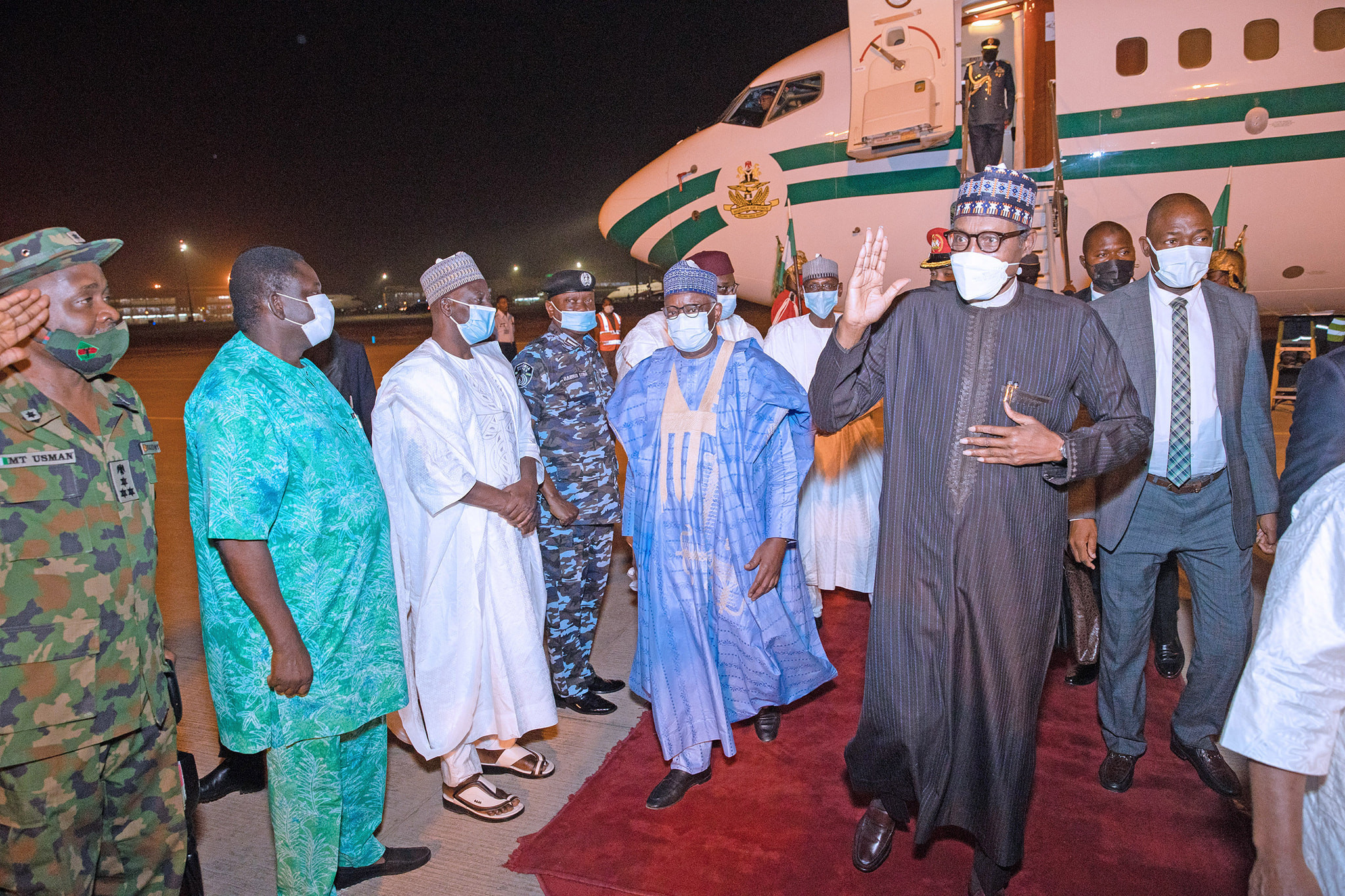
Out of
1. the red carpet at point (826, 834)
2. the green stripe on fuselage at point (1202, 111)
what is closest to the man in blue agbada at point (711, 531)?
the red carpet at point (826, 834)

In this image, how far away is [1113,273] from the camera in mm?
4512

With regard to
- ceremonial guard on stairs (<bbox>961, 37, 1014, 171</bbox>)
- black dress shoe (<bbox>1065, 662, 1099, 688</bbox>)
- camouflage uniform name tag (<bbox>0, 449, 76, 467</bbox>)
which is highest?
ceremonial guard on stairs (<bbox>961, 37, 1014, 171</bbox>)

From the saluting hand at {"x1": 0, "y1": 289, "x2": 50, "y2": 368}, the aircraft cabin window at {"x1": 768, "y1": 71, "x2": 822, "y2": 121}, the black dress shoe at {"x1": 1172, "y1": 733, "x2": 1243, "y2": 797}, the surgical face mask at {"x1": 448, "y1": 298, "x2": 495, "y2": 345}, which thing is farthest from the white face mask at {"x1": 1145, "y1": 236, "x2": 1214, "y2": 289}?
the aircraft cabin window at {"x1": 768, "y1": 71, "x2": 822, "y2": 121}

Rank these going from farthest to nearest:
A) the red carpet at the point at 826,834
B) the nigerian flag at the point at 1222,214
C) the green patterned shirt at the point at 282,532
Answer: the nigerian flag at the point at 1222,214, the red carpet at the point at 826,834, the green patterned shirt at the point at 282,532

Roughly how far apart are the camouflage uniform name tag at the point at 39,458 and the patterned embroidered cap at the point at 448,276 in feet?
5.19

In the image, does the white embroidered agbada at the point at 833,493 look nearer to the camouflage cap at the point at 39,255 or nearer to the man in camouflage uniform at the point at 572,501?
the man in camouflage uniform at the point at 572,501

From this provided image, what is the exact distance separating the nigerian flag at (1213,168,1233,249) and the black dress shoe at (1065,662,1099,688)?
5072 mm

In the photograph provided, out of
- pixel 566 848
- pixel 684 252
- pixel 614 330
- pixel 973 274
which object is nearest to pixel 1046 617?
pixel 973 274

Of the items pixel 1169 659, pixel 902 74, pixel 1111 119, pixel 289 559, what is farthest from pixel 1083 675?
pixel 1111 119

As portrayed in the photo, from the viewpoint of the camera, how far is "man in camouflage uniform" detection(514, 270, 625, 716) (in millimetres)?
3949

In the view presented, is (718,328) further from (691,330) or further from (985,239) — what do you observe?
(985,239)

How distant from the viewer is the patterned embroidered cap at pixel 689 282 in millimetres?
3260

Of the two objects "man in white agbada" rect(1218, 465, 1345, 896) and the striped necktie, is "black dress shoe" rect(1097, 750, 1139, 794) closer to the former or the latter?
the striped necktie

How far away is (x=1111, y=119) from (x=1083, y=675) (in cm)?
644
